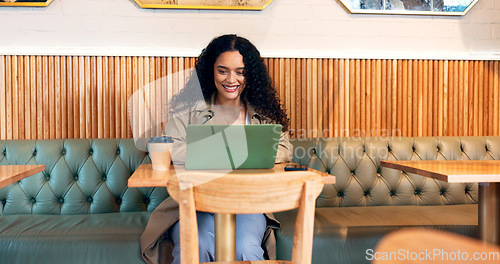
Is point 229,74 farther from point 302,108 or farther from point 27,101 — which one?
point 27,101

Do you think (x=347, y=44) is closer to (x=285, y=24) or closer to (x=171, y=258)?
(x=285, y=24)

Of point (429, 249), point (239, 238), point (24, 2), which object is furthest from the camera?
point (24, 2)

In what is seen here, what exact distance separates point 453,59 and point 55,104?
292 centimetres


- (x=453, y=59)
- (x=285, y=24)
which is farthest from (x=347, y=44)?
(x=453, y=59)

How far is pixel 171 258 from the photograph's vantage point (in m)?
1.64

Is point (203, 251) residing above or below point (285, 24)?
below

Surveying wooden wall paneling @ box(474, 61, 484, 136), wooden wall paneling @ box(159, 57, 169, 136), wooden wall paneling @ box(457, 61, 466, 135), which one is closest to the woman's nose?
wooden wall paneling @ box(159, 57, 169, 136)

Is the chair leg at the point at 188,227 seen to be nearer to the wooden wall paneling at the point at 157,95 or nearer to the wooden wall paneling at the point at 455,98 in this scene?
the wooden wall paneling at the point at 157,95

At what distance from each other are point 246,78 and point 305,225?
143 cm

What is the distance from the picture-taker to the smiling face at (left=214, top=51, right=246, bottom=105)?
7.11ft

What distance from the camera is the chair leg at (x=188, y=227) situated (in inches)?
36.3

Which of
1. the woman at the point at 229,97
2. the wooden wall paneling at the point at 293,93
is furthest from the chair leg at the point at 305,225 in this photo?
the wooden wall paneling at the point at 293,93

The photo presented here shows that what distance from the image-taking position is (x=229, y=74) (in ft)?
7.14

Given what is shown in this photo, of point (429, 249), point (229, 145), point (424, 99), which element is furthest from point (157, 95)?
point (429, 249)
